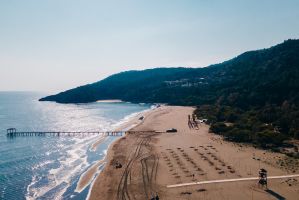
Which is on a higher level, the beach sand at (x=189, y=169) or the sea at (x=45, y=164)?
the beach sand at (x=189, y=169)

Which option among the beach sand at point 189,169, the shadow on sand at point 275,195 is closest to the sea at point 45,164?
the beach sand at point 189,169

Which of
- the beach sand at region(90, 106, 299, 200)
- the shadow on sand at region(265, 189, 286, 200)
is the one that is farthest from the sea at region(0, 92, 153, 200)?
the shadow on sand at region(265, 189, 286, 200)

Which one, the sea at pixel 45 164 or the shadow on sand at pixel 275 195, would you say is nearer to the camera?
the shadow on sand at pixel 275 195

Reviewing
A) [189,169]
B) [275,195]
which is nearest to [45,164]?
[189,169]

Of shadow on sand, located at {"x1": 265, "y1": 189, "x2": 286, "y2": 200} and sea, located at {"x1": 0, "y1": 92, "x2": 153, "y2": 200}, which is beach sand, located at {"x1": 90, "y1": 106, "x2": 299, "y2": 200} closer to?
shadow on sand, located at {"x1": 265, "y1": 189, "x2": 286, "y2": 200}

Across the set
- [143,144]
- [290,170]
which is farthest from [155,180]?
[143,144]

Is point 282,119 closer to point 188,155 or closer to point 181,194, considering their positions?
point 188,155

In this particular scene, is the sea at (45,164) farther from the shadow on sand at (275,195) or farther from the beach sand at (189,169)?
the shadow on sand at (275,195)

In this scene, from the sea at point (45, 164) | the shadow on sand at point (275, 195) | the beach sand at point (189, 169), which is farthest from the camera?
the sea at point (45, 164)
